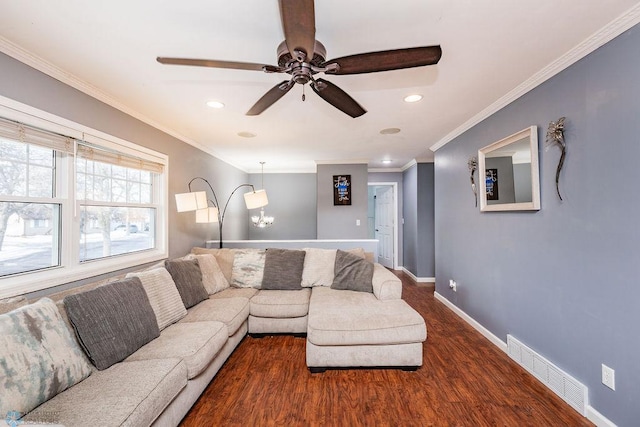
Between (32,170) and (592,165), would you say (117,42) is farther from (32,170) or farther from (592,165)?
(592,165)

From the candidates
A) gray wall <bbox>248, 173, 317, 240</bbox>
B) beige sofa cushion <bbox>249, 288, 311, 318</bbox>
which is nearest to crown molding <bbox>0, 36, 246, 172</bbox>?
beige sofa cushion <bbox>249, 288, 311, 318</bbox>

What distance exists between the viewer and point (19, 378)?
1.15m

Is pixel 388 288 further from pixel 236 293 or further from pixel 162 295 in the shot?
pixel 162 295

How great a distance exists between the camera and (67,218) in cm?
210

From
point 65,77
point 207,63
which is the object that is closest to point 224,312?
point 207,63

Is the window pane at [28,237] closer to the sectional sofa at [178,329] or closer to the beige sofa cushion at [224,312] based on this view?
the sectional sofa at [178,329]

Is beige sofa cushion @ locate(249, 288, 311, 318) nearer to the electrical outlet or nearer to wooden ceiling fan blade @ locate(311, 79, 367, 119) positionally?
wooden ceiling fan blade @ locate(311, 79, 367, 119)

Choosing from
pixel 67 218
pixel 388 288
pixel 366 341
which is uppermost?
pixel 67 218

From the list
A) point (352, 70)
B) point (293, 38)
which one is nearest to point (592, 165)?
point (352, 70)

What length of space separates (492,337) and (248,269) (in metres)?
2.70

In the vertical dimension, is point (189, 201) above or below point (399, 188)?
below

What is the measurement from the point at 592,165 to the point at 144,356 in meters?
3.01

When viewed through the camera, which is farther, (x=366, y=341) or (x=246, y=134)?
(x=246, y=134)

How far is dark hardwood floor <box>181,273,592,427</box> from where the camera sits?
1706mm
